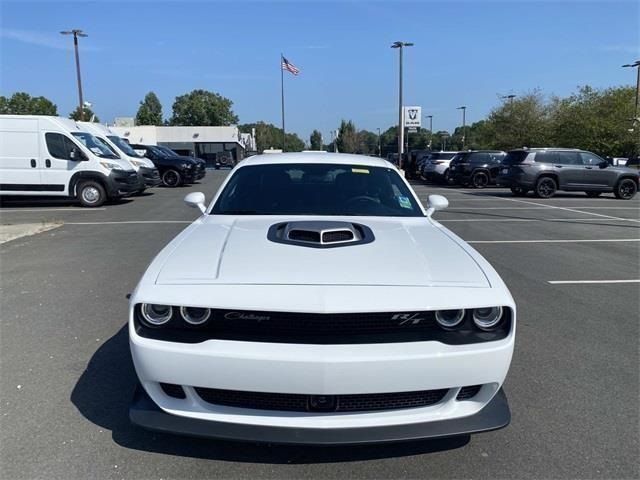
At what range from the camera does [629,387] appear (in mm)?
3711

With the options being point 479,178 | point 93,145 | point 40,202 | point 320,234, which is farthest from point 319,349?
point 479,178

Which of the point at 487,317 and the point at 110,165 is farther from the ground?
the point at 110,165

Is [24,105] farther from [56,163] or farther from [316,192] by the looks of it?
[316,192]

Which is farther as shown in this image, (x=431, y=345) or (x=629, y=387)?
(x=629, y=387)

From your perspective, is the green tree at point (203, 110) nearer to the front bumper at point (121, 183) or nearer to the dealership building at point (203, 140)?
the dealership building at point (203, 140)

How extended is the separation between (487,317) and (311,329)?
0.90 m

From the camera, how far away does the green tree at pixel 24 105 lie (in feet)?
267

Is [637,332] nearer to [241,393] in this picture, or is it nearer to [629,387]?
[629,387]

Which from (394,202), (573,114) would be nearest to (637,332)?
(394,202)

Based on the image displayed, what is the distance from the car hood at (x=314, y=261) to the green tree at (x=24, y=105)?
298 ft

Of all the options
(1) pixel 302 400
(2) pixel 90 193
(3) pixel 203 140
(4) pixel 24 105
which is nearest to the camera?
(1) pixel 302 400

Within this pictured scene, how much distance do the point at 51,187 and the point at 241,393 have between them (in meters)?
14.4

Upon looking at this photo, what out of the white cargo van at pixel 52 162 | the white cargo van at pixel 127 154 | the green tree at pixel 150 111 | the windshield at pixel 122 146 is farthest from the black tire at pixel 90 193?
the green tree at pixel 150 111

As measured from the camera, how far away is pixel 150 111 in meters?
122
